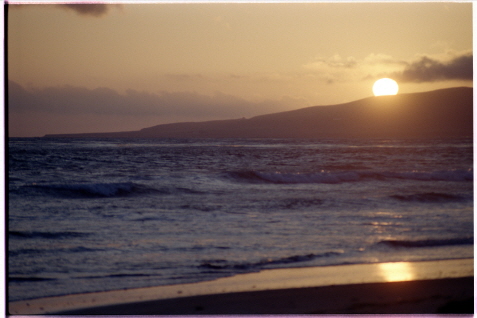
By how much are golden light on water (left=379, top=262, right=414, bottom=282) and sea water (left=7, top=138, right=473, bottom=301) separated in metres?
0.10

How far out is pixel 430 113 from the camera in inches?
214

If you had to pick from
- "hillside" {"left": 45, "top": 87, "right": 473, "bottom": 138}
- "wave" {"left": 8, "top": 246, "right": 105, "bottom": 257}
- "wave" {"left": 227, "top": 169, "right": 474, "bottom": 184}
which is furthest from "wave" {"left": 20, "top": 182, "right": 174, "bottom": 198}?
"wave" {"left": 8, "top": 246, "right": 105, "bottom": 257}

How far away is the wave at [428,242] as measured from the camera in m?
3.17

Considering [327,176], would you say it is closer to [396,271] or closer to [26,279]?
[396,271]

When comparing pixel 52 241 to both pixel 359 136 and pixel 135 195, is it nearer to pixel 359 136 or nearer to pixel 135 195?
pixel 135 195

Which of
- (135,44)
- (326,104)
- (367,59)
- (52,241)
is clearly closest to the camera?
(52,241)

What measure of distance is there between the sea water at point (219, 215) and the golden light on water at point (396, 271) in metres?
0.10

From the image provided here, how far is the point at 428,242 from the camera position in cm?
328

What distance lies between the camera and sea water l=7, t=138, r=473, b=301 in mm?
2848

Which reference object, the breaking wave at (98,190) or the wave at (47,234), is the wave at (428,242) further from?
the breaking wave at (98,190)

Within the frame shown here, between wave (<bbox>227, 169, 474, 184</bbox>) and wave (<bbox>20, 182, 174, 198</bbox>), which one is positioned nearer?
wave (<bbox>20, 182, 174, 198</bbox>)

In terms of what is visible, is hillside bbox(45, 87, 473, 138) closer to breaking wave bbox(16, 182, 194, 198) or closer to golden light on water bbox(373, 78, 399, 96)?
golden light on water bbox(373, 78, 399, 96)

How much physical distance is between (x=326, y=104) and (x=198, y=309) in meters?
3.12

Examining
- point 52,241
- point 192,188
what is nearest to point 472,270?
point 52,241
